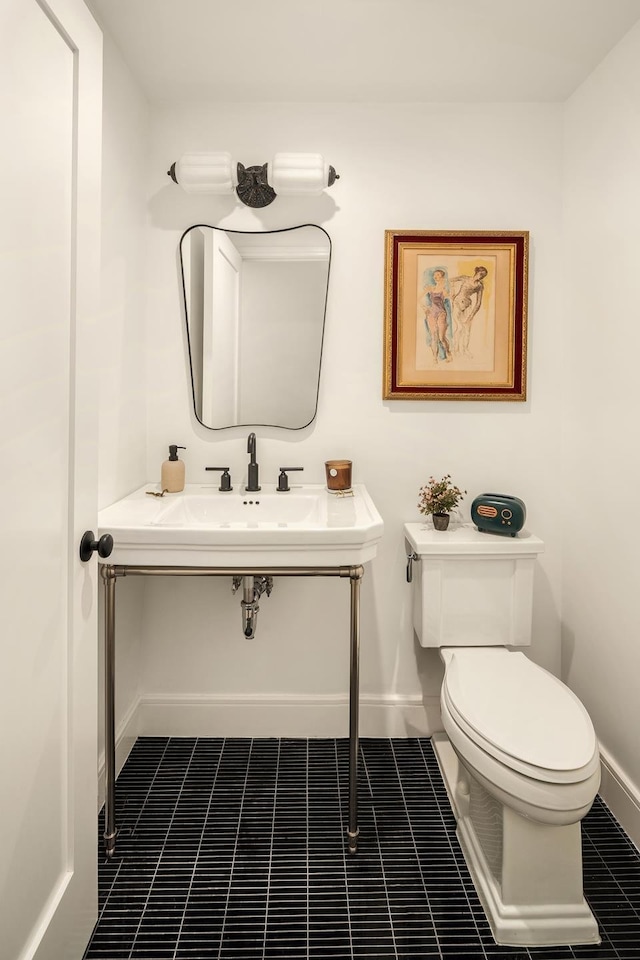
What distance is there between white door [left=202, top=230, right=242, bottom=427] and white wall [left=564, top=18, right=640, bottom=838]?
1192mm

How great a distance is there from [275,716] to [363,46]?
2.31m

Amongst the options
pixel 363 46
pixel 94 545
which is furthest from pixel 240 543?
pixel 363 46

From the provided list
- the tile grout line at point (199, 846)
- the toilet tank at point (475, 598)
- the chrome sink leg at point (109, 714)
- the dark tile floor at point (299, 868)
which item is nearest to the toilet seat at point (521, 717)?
the toilet tank at point (475, 598)

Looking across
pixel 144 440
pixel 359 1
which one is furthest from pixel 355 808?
pixel 359 1

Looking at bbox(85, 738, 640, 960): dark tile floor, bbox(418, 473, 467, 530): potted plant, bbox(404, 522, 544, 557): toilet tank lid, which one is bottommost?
bbox(85, 738, 640, 960): dark tile floor

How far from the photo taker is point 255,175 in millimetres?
2174

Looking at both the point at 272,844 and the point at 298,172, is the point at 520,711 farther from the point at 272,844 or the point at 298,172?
the point at 298,172

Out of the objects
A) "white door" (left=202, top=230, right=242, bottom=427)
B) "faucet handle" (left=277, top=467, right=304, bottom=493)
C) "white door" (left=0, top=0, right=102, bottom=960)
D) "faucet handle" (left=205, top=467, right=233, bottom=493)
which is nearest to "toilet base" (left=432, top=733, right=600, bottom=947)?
"white door" (left=0, top=0, right=102, bottom=960)

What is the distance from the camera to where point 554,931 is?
1.47 meters

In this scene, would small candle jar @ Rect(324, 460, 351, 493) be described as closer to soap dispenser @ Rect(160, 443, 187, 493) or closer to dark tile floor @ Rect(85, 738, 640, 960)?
soap dispenser @ Rect(160, 443, 187, 493)

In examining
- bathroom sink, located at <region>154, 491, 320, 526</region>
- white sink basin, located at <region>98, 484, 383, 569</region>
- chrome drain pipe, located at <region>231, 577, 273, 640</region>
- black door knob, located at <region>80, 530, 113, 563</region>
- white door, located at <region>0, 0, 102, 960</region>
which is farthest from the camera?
bathroom sink, located at <region>154, 491, 320, 526</region>

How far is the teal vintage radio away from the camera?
211cm

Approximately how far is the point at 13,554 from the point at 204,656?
1412 mm

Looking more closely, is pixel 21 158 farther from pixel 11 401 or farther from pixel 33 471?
pixel 33 471
